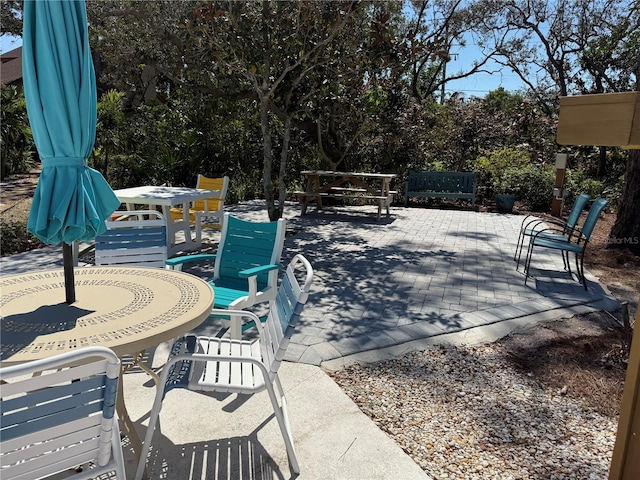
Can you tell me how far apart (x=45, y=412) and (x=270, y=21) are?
6.13 m

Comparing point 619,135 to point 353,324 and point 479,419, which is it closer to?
point 479,419

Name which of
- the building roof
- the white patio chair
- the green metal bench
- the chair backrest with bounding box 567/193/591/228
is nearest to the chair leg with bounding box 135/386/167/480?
the white patio chair

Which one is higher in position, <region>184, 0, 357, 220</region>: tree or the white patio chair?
<region>184, 0, 357, 220</region>: tree

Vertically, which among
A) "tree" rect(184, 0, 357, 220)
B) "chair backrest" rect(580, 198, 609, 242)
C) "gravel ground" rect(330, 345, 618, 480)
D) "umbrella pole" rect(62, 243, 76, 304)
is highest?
"tree" rect(184, 0, 357, 220)

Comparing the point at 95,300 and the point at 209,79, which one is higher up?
the point at 209,79

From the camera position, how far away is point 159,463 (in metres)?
2.18

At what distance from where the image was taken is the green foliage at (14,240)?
247 inches

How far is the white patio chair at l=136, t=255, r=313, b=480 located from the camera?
2012 millimetres

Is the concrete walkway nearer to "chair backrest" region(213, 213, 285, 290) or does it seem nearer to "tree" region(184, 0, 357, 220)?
"chair backrest" region(213, 213, 285, 290)

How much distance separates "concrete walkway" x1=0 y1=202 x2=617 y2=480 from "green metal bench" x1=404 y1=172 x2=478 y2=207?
238 centimetres

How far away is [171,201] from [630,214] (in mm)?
6950

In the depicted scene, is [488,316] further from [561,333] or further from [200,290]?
[200,290]

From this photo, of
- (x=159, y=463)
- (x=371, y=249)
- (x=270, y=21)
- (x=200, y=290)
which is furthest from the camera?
(x=371, y=249)

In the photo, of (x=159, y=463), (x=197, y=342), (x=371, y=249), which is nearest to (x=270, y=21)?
(x=371, y=249)
